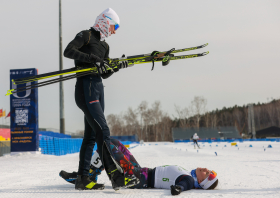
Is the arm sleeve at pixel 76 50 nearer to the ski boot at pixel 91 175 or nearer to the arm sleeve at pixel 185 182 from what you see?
the ski boot at pixel 91 175

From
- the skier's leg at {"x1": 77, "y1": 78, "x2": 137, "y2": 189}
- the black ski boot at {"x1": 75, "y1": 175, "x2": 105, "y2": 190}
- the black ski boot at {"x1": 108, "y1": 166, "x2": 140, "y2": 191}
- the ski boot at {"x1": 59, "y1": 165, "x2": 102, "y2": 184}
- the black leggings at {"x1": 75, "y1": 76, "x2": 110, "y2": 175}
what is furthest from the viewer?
the ski boot at {"x1": 59, "y1": 165, "x2": 102, "y2": 184}

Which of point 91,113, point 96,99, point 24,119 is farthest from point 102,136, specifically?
point 24,119

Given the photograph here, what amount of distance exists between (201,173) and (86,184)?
3.98 ft

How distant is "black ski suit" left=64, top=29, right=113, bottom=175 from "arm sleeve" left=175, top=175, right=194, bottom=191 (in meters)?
0.80

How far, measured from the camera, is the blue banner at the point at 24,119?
1162cm

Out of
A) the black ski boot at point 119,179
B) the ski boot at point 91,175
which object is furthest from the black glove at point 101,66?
the ski boot at point 91,175

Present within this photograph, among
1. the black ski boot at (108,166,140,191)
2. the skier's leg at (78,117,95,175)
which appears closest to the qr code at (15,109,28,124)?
the skier's leg at (78,117,95,175)

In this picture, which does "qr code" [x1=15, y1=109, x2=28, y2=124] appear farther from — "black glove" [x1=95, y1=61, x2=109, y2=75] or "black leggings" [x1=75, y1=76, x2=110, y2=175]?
"black glove" [x1=95, y1=61, x2=109, y2=75]

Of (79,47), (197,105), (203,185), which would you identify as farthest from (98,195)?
(197,105)

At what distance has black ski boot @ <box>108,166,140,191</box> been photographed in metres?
2.61

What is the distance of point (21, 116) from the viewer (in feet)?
38.3

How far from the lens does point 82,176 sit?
305 cm

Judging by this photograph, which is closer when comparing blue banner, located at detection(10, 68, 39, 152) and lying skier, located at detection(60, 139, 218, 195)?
lying skier, located at detection(60, 139, 218, 195)

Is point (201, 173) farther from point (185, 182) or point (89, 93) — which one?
point (89, 93)
